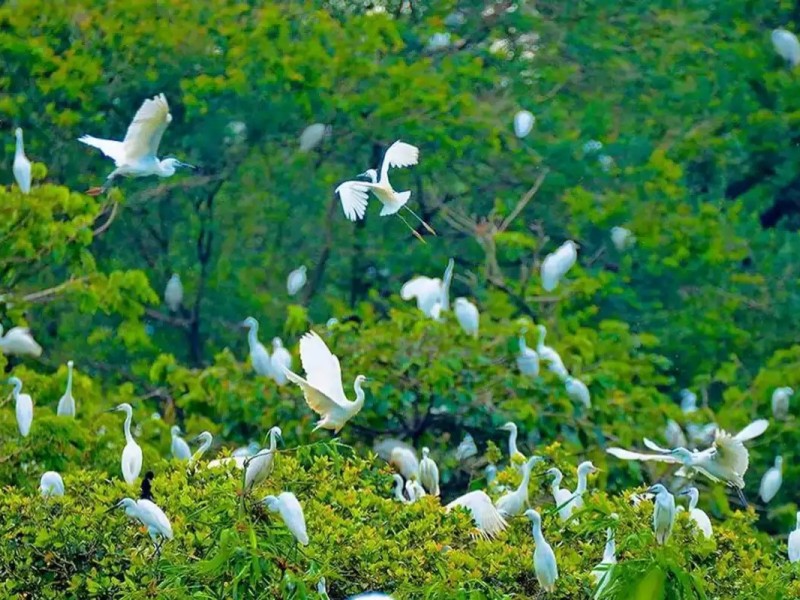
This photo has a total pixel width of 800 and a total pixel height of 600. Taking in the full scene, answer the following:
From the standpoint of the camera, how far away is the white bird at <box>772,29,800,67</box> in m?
15.7

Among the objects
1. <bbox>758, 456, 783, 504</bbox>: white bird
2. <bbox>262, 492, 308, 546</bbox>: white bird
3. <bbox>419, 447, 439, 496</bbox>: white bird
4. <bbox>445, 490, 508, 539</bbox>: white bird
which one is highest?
<bbox>262, 492, 308, 546</bbox>: white bird

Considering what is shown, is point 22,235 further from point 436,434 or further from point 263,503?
point 263,503

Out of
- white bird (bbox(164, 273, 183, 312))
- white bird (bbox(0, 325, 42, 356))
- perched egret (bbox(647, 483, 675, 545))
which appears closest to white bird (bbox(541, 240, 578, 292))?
white bird (bbox(164, 273, 183, 312))

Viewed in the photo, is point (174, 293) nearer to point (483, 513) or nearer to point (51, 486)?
point (51, 486)

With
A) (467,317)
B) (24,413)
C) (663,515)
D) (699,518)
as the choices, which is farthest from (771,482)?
(663,515)

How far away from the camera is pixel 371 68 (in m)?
14.1

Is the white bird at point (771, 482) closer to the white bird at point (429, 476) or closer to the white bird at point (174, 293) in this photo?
the white bird at point (429, 476)

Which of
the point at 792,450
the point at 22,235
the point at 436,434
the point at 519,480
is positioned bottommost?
the point at 792,450

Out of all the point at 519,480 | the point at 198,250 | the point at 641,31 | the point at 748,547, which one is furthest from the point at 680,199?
the point at 748,547

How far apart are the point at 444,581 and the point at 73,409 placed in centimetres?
446

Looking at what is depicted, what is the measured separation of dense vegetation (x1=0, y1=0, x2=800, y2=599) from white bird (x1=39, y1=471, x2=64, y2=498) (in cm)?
40

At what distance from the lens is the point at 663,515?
5824 mm

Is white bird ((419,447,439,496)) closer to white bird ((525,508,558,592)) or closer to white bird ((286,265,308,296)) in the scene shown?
white bird ((525,508,558,592))

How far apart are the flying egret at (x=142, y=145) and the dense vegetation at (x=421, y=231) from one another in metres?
1.42
